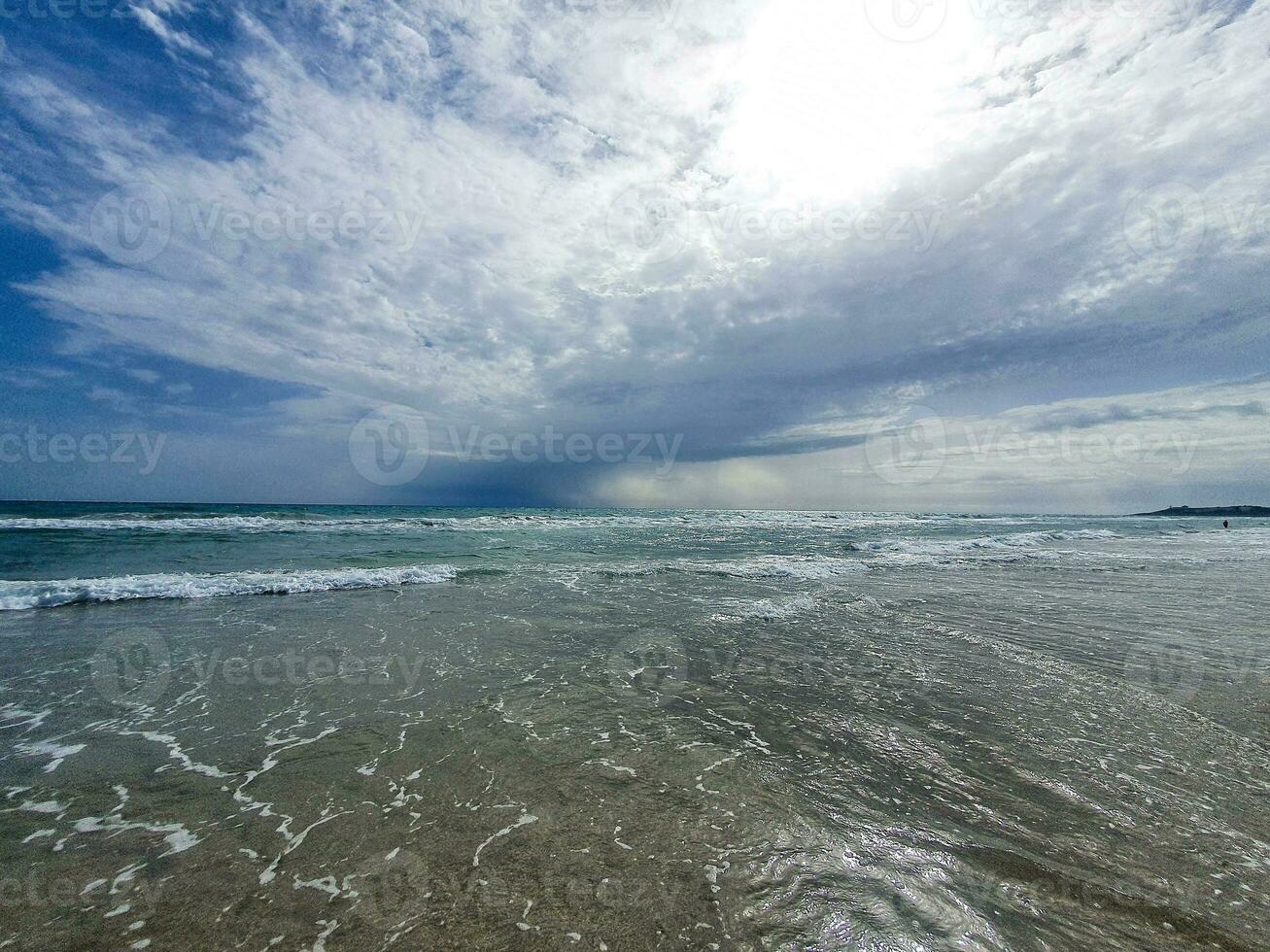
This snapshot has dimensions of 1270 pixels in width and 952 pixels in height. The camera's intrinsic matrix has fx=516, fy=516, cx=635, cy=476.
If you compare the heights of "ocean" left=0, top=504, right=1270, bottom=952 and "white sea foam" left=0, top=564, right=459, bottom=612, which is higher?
"white sea foam" left=0, top=564, right=459, bottom=612

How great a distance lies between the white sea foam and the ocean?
1.28 metres

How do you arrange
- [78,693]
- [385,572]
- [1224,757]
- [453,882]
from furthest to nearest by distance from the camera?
[385,572], [78,693], [1224,757], [453,882]

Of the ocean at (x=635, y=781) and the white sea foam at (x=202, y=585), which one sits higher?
the white sea foam at (x=202, y=585)

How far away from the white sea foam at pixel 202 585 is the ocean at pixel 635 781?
128 cm

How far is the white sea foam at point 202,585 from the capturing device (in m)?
12.6

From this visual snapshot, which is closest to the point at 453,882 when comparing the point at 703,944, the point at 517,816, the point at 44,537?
the point at 517,816

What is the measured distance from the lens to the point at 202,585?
14.3 meters

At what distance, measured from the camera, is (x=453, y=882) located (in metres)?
3.41

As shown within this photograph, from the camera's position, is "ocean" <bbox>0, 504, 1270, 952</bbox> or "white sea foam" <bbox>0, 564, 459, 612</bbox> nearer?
"ocean" <bbox>0, 504, 1270, 952</bbox>

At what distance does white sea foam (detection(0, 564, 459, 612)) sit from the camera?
12633mm

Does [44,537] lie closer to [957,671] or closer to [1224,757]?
[957,671]

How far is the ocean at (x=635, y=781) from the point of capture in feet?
10.2

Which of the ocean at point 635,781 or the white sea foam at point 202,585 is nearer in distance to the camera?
the ocean at point 635,781

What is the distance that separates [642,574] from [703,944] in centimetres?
1550
